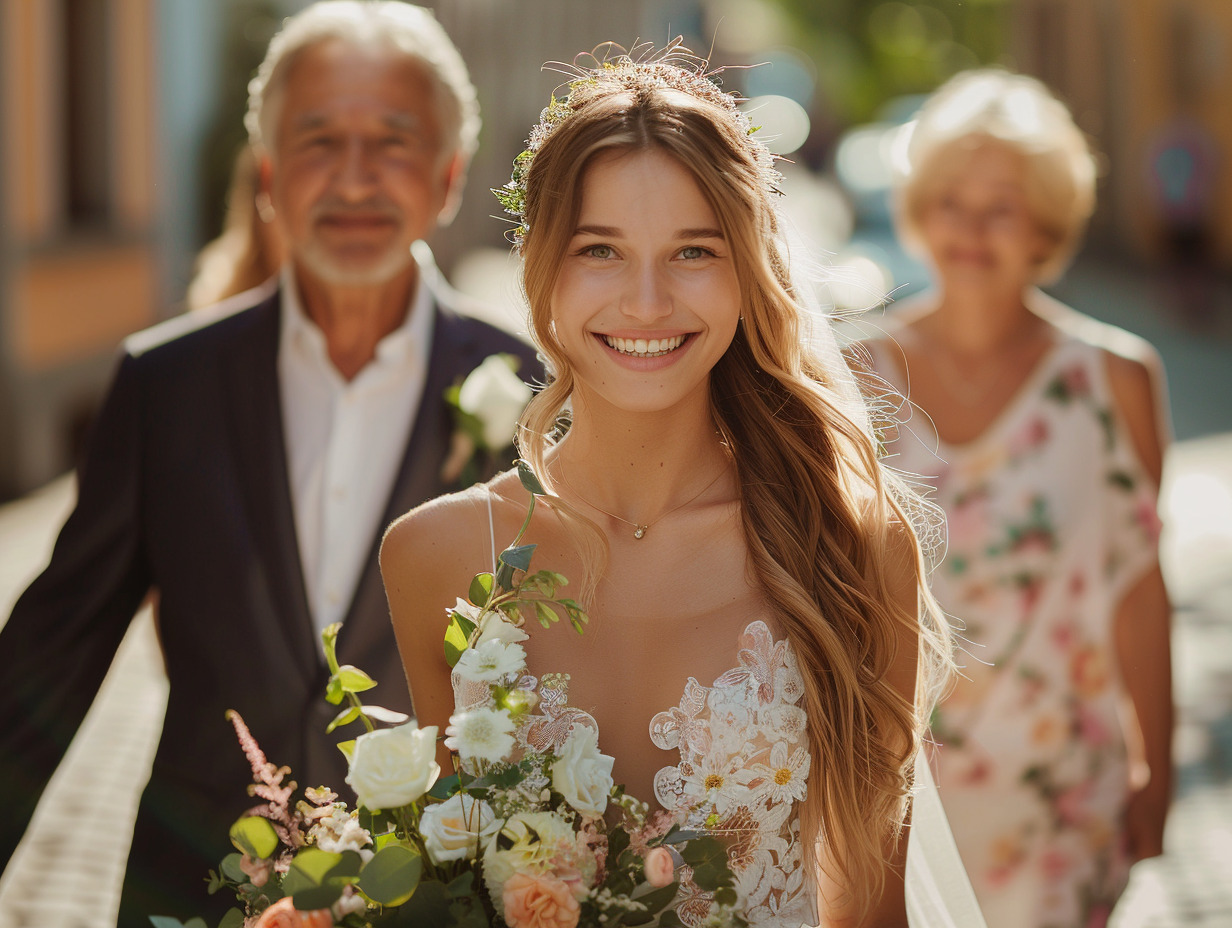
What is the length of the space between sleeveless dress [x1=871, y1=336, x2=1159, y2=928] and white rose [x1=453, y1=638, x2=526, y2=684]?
2.23m

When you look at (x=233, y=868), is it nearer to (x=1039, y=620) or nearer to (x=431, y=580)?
(x=431, y=580)

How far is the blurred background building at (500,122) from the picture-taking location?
1098 cm

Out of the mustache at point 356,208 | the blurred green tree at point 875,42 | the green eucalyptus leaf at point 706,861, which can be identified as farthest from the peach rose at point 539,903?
the blurred green tree at point 875,42

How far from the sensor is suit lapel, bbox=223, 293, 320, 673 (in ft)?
10.7

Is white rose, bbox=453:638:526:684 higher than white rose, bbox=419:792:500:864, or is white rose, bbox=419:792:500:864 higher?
white rose, bbox=453:638:526:684

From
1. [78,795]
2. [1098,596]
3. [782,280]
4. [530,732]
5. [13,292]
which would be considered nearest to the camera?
A: [530,732]

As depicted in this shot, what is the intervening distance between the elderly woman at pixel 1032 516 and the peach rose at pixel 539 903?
8.27 ft

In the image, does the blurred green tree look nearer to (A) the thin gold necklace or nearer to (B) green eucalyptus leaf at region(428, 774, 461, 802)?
(A) the thin gold necklace

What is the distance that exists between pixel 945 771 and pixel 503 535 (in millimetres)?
2171

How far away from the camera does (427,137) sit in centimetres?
358

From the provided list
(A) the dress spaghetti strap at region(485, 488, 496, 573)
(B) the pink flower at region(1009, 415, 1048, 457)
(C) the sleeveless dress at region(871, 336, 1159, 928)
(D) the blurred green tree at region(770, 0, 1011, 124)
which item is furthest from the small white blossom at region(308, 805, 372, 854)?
(D) the blurred green tree at region(770, 0, 1011, 124)

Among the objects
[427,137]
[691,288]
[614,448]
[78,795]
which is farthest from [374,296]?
[78,795]

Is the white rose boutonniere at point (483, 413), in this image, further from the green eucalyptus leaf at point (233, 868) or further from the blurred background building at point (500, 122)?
the green eucalyptus leaf at point (233, 868)

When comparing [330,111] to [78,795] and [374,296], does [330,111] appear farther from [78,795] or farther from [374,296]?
[78,795]
